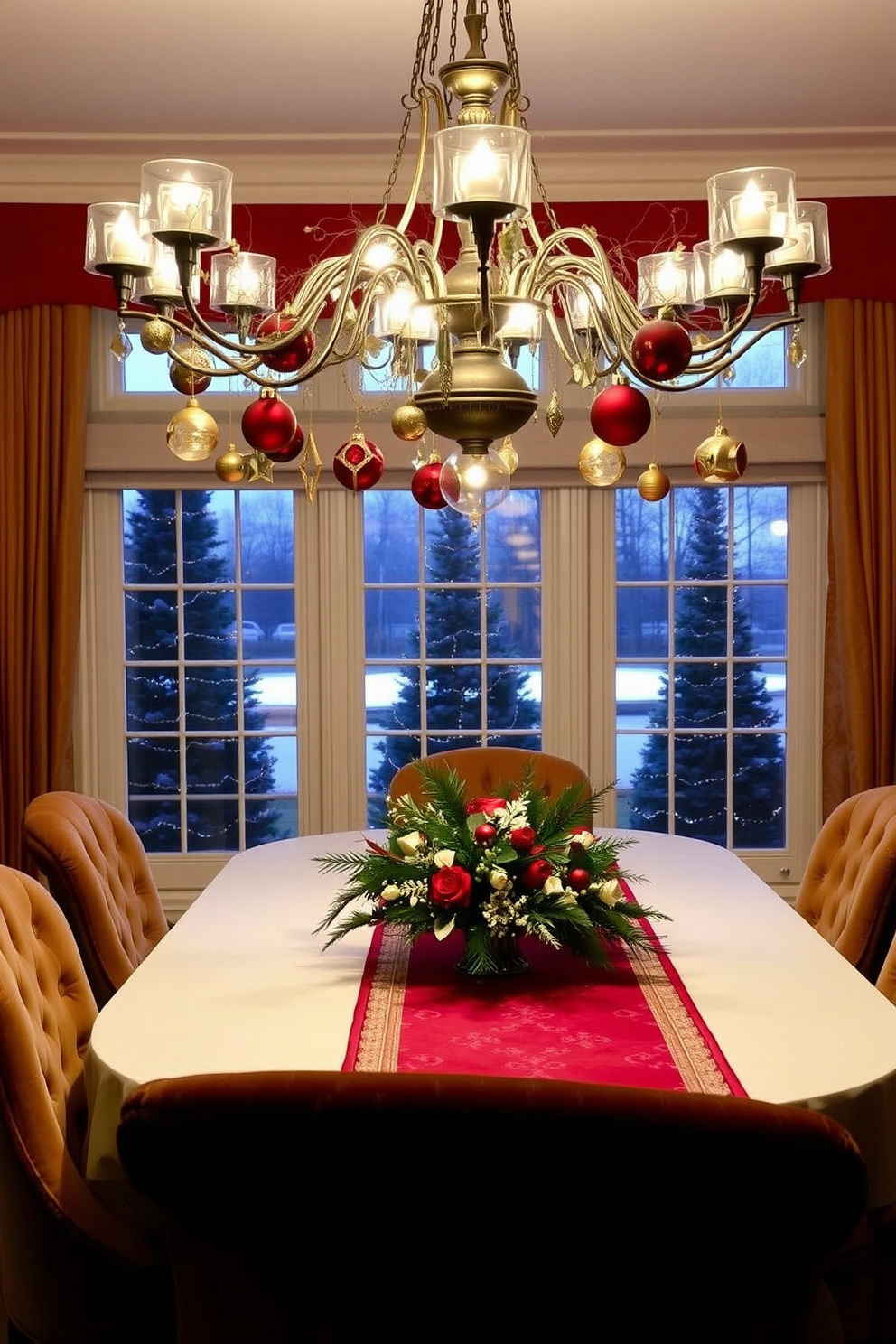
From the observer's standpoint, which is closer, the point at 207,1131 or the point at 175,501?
the point at 207,1131

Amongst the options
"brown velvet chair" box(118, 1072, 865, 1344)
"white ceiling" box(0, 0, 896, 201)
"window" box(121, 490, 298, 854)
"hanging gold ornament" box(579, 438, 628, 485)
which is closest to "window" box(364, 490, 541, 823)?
"window" box(121, 490, 298, 854)

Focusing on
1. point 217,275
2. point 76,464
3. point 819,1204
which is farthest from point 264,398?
point 76,464

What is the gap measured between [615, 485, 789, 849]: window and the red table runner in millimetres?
2181

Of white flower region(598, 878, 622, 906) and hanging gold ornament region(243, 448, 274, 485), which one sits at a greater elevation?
hanging gold ornament region(243, 448, 274, 485)

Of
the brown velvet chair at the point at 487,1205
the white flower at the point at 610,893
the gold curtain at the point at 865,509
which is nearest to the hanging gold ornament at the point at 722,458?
the white flower at the point at 610,893

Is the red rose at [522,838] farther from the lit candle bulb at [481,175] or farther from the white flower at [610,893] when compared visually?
the lit candle bulb at [481,175]

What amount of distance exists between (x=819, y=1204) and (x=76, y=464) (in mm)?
3717

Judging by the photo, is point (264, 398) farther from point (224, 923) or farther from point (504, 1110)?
point (504, 1110)

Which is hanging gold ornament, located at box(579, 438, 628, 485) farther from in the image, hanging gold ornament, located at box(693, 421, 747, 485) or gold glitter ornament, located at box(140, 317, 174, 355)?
gold glitter ornament, located at box(140, 317, 174, 355)

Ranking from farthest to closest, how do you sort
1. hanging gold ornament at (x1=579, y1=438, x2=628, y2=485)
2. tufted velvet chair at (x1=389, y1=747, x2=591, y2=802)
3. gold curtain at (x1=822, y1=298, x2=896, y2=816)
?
gold curtain at (x1=822, y1=298, x2=896, y2=816) → tufted velvet chair at (x1=389, y1=747, x2=591, y2=802) → hanging gold ornament at (x1=579, y1=438, x2=628, y2=485)

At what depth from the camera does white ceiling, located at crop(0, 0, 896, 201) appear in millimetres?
3348

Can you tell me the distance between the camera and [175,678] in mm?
4656

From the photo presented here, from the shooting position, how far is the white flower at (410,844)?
234 centimetres

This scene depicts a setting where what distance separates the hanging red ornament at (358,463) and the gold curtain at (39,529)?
Answer: 1.92m
